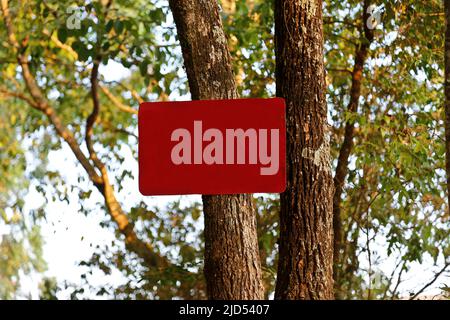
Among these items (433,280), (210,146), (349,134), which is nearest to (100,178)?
(349,134)

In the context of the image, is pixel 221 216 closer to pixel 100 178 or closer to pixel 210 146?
pixel 210 146

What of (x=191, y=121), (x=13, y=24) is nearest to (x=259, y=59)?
(x=13, y=24)

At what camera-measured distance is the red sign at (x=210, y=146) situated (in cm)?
395

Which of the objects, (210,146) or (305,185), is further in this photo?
(305,185)

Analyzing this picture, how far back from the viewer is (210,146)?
3.95m

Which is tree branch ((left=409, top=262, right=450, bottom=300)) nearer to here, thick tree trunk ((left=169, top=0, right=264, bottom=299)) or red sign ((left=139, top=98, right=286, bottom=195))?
thick tree trunk ((left=169, top=0, right=264, bottom=299))

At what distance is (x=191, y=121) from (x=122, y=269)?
6368 millimetres

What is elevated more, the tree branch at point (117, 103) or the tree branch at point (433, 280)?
the tree branch at point (117, 103)

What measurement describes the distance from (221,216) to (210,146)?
1.74ft

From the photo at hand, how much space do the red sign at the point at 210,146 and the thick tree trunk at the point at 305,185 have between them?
1.17 feet

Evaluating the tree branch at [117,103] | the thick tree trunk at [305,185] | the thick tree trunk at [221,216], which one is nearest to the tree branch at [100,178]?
the tree branch at [117,103]

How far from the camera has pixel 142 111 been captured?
3.97 m

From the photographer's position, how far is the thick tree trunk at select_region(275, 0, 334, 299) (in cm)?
429

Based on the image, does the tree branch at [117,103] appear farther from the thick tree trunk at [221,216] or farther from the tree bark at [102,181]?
the thick tree trunk at [221,216]
